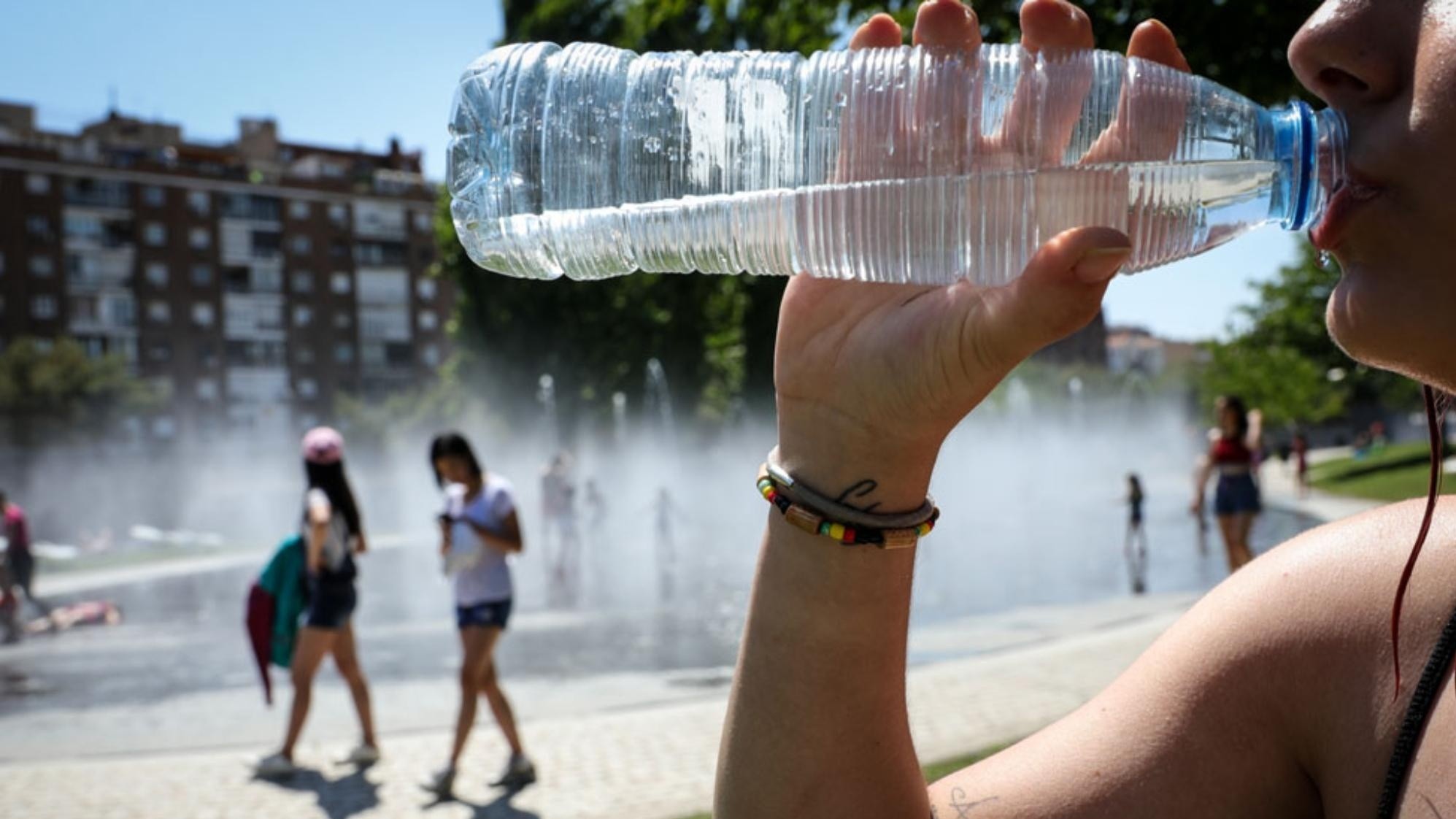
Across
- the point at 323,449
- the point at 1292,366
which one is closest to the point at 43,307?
the point at 1292,366

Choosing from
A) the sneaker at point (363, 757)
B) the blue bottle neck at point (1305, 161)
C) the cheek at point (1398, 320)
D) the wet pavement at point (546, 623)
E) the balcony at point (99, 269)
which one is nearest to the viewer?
the cheek at point (1398, 320)

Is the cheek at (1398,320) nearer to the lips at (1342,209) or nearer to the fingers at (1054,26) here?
the lips at (1342,209)

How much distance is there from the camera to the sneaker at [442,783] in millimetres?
7758

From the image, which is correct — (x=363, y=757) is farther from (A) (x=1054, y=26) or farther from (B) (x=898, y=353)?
(A) (x=1054, y=26)

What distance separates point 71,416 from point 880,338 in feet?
222

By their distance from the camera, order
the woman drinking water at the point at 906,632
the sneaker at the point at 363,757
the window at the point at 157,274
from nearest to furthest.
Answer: the woman drinking water at the point at 906,632, the sneaker at the point at 363,757, the window at the point at 157,274

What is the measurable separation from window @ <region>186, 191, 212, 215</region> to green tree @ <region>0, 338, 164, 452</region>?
24056 mm

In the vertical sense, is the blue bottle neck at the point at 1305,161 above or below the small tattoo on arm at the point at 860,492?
above

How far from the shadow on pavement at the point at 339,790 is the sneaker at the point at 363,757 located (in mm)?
57

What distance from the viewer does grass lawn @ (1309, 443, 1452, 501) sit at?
2970 cm

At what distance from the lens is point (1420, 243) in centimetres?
124

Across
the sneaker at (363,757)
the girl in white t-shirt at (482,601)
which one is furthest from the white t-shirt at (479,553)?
the sneaker at (363,757)

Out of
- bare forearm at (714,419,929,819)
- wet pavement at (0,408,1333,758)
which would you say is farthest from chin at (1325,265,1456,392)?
wet pavement at (0,408,1333,758)

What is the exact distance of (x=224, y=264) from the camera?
91.5 metres
